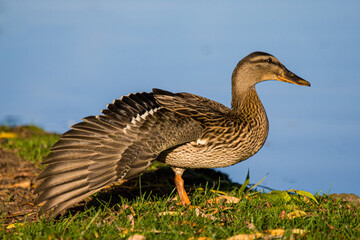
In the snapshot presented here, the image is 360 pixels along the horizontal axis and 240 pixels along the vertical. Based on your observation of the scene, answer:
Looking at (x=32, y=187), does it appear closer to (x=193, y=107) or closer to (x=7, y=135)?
(x=193, y=107)

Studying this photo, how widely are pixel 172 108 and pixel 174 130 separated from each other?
20.8 inches

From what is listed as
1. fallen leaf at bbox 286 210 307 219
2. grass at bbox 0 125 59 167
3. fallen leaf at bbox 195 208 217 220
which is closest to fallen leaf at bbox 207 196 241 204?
fallen leaf at bbox 195 208 217 220

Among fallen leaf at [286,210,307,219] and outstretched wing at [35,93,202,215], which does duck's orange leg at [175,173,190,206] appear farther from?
fallen leaf at [286,210,307,219]

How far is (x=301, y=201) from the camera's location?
5633 mm

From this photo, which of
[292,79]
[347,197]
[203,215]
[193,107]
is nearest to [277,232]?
[203,215]

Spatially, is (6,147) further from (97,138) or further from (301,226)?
(301,226)

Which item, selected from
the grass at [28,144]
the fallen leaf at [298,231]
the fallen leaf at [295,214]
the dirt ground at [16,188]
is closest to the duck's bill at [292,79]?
the fallen leaf at [295,214]

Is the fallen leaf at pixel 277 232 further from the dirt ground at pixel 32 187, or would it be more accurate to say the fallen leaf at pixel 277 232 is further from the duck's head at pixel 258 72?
the duck's head at pixel 258 72

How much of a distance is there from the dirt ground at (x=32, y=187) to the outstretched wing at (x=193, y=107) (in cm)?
108

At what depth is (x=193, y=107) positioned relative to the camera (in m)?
5.55

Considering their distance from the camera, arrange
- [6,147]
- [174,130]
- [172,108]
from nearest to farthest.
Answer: [174,130] < [172,108] < [6,147]

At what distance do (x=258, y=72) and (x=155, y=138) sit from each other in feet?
6.77

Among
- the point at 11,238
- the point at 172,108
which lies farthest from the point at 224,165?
the point at 11,238

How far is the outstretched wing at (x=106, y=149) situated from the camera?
456 centimetres
